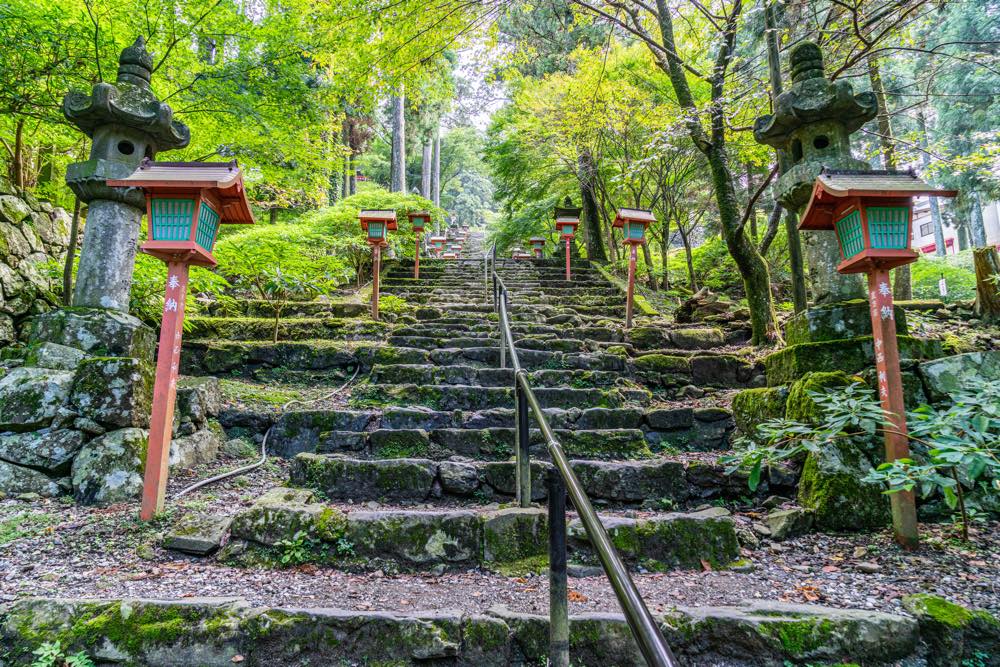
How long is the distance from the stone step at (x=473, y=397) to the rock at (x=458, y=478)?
1.09 metres

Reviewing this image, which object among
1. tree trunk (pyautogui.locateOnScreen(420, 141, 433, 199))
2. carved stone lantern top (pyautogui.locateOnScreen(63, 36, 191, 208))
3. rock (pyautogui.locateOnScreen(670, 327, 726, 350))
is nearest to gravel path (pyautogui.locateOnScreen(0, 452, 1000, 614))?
carved stone lantern top (pyautogui.locateOnScreen(63, 36, 191, 208))

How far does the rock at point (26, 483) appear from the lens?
283 centimetres

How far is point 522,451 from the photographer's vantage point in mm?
2713

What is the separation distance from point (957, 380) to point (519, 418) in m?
2.91

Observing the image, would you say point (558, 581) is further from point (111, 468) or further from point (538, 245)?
point (538, 245)

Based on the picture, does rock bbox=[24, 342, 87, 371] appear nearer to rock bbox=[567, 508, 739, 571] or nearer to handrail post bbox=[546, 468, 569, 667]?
handrail post bbox=[546, 468, 569, 667]

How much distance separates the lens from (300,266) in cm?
616

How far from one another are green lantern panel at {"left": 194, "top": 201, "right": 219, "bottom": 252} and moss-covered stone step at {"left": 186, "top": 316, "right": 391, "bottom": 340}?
2.78m

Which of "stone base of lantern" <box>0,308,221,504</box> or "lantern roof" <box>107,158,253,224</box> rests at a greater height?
"lantern roof" <box>107,158,253,224</box>

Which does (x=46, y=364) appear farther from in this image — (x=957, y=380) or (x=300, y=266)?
(x=957, y=380)

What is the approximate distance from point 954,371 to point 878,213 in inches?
51.4

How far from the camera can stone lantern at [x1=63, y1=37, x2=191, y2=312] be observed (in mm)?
3576

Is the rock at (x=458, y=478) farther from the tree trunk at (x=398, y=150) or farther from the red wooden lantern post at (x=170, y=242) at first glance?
the tree trunk at (x=398, y=150)

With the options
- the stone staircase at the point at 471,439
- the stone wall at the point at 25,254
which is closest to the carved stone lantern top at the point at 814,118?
the stone staircase at the point at 471,439
